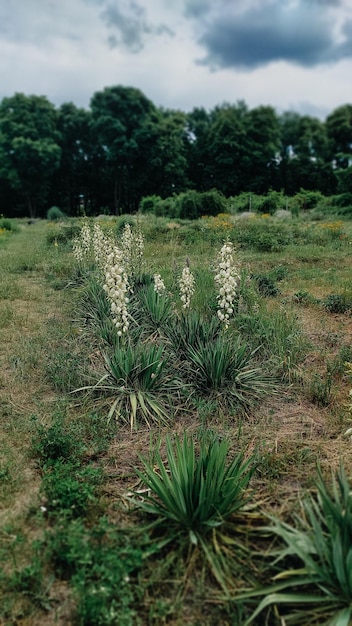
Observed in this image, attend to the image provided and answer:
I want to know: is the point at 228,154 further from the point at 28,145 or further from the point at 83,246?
the point at 83,246

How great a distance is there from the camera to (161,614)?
2354 millimetres

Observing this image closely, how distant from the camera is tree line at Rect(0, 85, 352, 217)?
3800 centimetres

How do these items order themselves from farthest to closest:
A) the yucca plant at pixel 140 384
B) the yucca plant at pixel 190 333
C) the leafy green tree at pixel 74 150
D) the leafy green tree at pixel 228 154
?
the leafy green tree at pixel 74 150 → the leafy green tree at pixel 228 154 → the yucca plant at pixel 190 333 → the yucca plant at pixel 140 384

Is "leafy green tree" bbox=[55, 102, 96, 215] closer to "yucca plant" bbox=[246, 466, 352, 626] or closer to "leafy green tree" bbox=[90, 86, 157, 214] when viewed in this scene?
"leafy green tree" bbox=[90, 86, 157, 214]

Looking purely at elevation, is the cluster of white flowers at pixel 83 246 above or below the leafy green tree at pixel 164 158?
below

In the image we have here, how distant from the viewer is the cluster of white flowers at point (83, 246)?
8727mm

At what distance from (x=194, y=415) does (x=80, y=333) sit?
2.41 metres

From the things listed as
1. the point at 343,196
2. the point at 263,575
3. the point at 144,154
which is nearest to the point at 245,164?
the point at 144,154

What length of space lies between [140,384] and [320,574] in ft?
9.00

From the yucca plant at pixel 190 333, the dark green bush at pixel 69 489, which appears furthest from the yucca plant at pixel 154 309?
the dark green bush at pixel 69 489

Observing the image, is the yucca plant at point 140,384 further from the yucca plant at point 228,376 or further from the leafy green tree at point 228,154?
the leafy green tree at point 228,154

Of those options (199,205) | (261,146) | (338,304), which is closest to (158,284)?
(338,304)

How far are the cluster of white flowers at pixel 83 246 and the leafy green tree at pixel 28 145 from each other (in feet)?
102

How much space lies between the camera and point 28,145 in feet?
121
